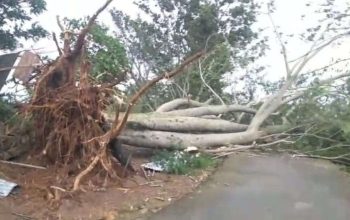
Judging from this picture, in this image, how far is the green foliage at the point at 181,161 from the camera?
23.6 feet

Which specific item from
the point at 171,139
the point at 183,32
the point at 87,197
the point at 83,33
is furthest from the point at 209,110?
the point at 183,32

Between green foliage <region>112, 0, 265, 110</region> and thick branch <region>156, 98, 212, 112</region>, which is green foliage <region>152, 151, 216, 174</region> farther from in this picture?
green foliage <region>112, 0, 265, 110</region>

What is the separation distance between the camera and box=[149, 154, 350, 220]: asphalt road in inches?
217

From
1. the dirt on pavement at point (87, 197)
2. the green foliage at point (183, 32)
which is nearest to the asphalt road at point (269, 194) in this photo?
the dirt on pavement at point (87, 197)

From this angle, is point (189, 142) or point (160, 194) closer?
point (160, 194)

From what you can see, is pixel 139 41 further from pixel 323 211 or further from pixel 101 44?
pixel 323 211

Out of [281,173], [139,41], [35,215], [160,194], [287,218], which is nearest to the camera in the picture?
[35,215]

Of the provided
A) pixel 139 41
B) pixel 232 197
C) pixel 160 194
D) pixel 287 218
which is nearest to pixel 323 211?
pixel 287 218

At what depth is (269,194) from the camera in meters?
6.43

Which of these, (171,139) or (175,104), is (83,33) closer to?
(171,139)

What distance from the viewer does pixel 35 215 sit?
4.95m

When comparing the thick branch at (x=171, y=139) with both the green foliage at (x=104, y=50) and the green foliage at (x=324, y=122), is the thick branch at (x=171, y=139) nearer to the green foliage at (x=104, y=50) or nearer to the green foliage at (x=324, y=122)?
the green foliage at (x=324, y=122)

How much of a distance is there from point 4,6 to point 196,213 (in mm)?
5110

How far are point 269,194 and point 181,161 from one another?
62.9 inches
